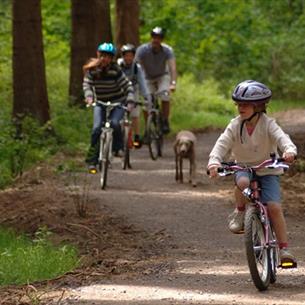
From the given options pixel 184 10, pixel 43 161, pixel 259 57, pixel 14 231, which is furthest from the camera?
pixel 259 57

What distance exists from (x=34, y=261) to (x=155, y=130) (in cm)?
954

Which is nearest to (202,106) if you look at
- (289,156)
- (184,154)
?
(184,154)

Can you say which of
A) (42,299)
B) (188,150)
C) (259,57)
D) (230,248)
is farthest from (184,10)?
(42,299)

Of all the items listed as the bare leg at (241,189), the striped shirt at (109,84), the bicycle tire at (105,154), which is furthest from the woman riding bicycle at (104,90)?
the bare leg at (241,189)

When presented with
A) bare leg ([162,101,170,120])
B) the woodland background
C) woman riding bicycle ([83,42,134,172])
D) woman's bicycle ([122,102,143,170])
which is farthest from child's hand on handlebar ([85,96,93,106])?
bare leg ([162,101,170,120])

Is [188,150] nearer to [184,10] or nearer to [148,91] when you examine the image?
[148,91]

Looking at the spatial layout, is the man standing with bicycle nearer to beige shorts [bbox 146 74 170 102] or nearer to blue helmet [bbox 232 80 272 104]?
beige shorts [bbox 146 74 170 102]

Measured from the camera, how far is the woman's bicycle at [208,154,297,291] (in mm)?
8227

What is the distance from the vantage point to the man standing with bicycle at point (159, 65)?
19484mm

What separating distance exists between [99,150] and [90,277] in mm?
5866

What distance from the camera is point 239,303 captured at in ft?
25.6

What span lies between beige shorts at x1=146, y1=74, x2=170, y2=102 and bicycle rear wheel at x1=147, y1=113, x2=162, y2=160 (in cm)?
58

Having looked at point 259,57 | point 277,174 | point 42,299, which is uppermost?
point 259,57

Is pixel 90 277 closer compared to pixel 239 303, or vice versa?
pixel 239 303
